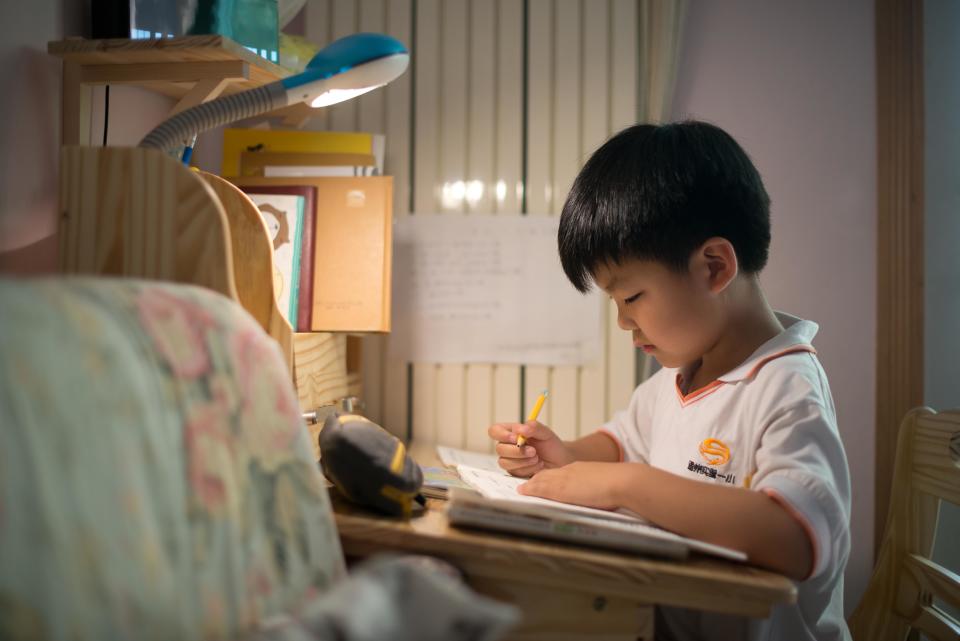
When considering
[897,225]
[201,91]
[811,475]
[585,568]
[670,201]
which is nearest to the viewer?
[585,568]

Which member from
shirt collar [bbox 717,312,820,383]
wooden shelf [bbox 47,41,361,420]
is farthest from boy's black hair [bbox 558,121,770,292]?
wooden shelf [bbox 47,41,361,420]

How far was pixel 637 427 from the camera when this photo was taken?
3.83ft

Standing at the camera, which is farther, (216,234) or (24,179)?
(24,179)

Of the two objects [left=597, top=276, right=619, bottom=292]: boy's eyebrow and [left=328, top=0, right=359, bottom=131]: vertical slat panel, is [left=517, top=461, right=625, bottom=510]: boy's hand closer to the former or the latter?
[left=597, top=276, right=619, bottom=292]: boy's eyebrow

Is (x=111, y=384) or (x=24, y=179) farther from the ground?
(x=24, y=179)

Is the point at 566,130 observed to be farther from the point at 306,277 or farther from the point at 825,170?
the point at 306,277

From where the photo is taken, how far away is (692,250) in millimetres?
903

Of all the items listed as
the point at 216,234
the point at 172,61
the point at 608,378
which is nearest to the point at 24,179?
the point at 172,61

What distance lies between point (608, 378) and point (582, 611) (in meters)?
0.99

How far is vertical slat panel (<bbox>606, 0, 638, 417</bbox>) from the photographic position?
1.52m

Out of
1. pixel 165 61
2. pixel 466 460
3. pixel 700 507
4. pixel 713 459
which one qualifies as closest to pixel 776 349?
pixel 713 459

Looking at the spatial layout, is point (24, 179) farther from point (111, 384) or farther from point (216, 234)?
point (111, 384)

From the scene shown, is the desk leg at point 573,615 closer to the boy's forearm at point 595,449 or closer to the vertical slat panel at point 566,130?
the boy's forearm at point 595,449

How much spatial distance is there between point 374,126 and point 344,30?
0.77 ft
